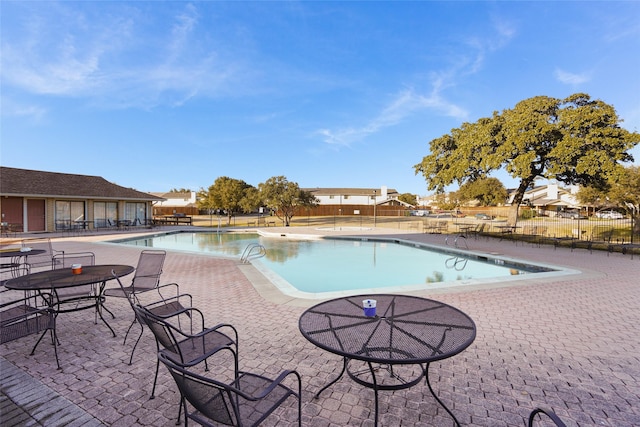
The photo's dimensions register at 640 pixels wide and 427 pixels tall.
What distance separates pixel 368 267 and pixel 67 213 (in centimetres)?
2211

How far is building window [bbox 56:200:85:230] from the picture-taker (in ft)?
67.7

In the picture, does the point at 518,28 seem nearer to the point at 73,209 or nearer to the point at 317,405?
the point at 317,405

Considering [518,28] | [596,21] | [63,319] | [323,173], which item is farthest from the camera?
[323,173]

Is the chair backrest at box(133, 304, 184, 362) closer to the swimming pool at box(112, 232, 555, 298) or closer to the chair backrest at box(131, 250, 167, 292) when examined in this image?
the chair backrest at box(131, 250, 167, 292)

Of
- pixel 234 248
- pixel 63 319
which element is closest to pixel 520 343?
pixel 63 319

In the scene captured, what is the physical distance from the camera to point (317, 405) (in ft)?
8.33

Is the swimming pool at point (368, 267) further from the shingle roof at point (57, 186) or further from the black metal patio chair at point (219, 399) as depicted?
the shingle roof at point (57, 186)

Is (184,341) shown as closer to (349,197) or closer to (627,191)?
(627,191)

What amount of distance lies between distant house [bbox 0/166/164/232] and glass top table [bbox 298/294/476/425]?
2347 cm

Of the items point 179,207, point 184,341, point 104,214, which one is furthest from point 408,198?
point 184,341

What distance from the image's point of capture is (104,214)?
2322 cm

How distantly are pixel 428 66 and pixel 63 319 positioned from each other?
70.5 ft

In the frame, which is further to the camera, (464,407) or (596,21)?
(596,21)

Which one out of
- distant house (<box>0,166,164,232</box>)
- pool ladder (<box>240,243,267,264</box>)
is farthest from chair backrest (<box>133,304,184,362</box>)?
distant house (<box>0,166,164,232</box>)
